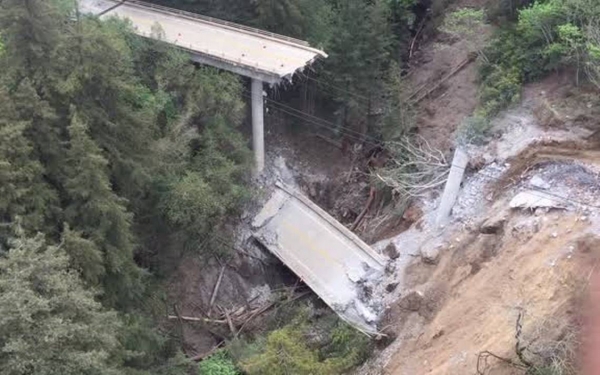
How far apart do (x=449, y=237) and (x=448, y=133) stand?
275 inches

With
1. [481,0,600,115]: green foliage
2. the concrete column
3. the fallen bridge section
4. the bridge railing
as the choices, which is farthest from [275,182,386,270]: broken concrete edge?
[481,0,600,115]: green foliage

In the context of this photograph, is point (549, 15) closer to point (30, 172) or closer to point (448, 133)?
point (448, 133)

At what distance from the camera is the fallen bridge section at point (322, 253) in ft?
84.5

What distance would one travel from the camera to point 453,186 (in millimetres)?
25828

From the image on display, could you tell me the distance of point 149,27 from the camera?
31547 mm

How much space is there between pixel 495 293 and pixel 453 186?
20.3 feet

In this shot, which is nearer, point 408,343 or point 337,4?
point 408,343

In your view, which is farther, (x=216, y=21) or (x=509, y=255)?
(x=216, y=21)

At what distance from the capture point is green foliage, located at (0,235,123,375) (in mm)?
15078

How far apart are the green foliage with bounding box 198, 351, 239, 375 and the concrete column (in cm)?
1016

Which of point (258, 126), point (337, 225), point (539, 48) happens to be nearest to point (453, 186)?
point (337, 225)

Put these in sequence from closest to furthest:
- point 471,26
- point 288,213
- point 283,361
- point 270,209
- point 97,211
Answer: point 97,211, point 283,361, point 288,213, point 270,209, point 471,26

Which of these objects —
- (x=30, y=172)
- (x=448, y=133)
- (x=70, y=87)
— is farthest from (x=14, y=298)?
(x=448, y=133)

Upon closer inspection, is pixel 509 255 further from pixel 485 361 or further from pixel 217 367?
pixel 217 367
